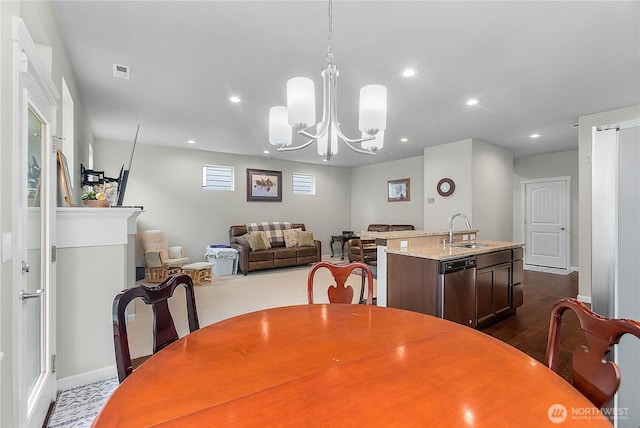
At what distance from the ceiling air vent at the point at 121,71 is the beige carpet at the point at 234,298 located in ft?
8.49

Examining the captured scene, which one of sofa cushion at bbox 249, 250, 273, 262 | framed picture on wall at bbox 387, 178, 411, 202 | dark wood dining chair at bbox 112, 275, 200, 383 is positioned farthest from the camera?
framed picture on wall at bbox 387, 178, 411, 202

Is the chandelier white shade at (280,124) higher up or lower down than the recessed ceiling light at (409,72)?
lower down

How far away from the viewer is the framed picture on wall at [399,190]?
24.0 ft

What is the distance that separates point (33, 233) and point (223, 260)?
4.10 metres

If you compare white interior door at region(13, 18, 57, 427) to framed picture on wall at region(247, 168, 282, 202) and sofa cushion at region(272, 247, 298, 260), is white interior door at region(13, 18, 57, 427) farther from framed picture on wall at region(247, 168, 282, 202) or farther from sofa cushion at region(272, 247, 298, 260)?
framed picture on wall at region(247, 168, 282, 202)

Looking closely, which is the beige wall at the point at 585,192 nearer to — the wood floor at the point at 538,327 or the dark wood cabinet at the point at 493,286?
the wood floor at the point at 538,327

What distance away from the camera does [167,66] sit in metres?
2.74

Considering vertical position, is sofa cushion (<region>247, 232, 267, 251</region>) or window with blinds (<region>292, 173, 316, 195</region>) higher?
window with blinds (<region>292, 173, 316, 195</region>)

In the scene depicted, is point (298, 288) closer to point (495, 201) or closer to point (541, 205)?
point (495, 201)

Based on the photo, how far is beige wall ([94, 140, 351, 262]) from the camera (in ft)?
18.6

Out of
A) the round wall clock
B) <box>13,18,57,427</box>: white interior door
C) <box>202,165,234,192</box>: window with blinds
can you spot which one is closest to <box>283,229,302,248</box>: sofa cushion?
<box>202,165,234,192</box>: window with blinds

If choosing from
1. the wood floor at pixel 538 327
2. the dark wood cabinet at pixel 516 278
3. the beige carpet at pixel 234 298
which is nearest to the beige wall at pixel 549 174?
the wood floor at pixel 538 327

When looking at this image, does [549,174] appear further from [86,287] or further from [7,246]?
[7,246]

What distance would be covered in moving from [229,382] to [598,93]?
468 centimetres
